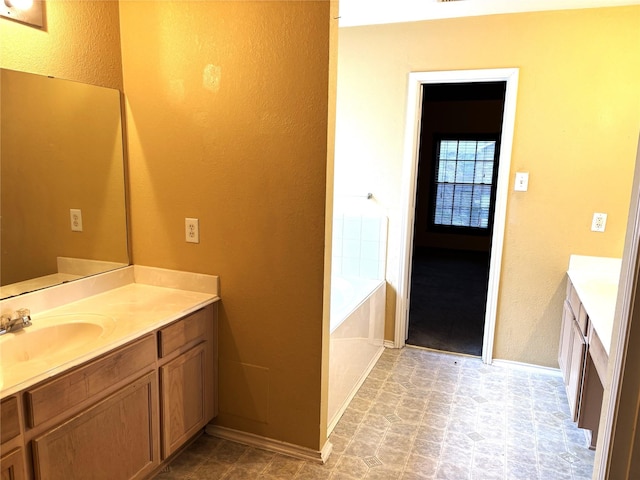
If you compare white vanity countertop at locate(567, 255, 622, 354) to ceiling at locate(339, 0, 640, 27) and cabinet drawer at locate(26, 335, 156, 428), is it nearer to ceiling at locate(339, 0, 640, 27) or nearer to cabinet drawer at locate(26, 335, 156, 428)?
ceiling at locate(339, 0, 640, 27)

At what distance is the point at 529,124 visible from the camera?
10.00 feet

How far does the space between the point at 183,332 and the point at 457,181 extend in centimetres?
646

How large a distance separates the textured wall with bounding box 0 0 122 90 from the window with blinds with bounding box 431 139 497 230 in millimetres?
6241

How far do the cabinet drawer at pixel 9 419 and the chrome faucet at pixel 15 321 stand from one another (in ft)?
1.50

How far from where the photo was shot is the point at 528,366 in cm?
331

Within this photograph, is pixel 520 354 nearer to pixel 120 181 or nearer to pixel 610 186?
pixel 610 186

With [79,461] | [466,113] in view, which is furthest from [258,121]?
[466,113]

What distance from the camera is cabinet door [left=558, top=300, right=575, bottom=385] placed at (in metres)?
2.75

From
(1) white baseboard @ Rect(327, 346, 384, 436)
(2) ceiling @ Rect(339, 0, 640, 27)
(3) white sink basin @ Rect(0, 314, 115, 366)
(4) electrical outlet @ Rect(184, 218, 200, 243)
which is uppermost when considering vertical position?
(2) ceiling @ Rect(339, 0, 640, 27)

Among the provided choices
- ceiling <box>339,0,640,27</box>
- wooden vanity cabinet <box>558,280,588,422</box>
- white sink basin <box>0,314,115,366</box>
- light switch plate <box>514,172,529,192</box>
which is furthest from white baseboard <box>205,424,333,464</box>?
ceiling <box>339,0,640,27</box>

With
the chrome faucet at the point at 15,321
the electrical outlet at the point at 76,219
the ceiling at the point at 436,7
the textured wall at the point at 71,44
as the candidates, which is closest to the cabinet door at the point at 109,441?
the chrome faucet at the point at 15,321

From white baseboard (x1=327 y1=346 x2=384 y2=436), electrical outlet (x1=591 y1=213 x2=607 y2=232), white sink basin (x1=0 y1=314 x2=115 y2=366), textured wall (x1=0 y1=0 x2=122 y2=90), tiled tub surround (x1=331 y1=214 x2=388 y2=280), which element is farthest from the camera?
tiled tub surround (x1=331 y1=214 x2=388 y2=280)

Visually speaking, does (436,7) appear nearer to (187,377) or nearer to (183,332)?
(183,332)

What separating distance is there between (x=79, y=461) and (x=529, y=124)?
3.16 meters
